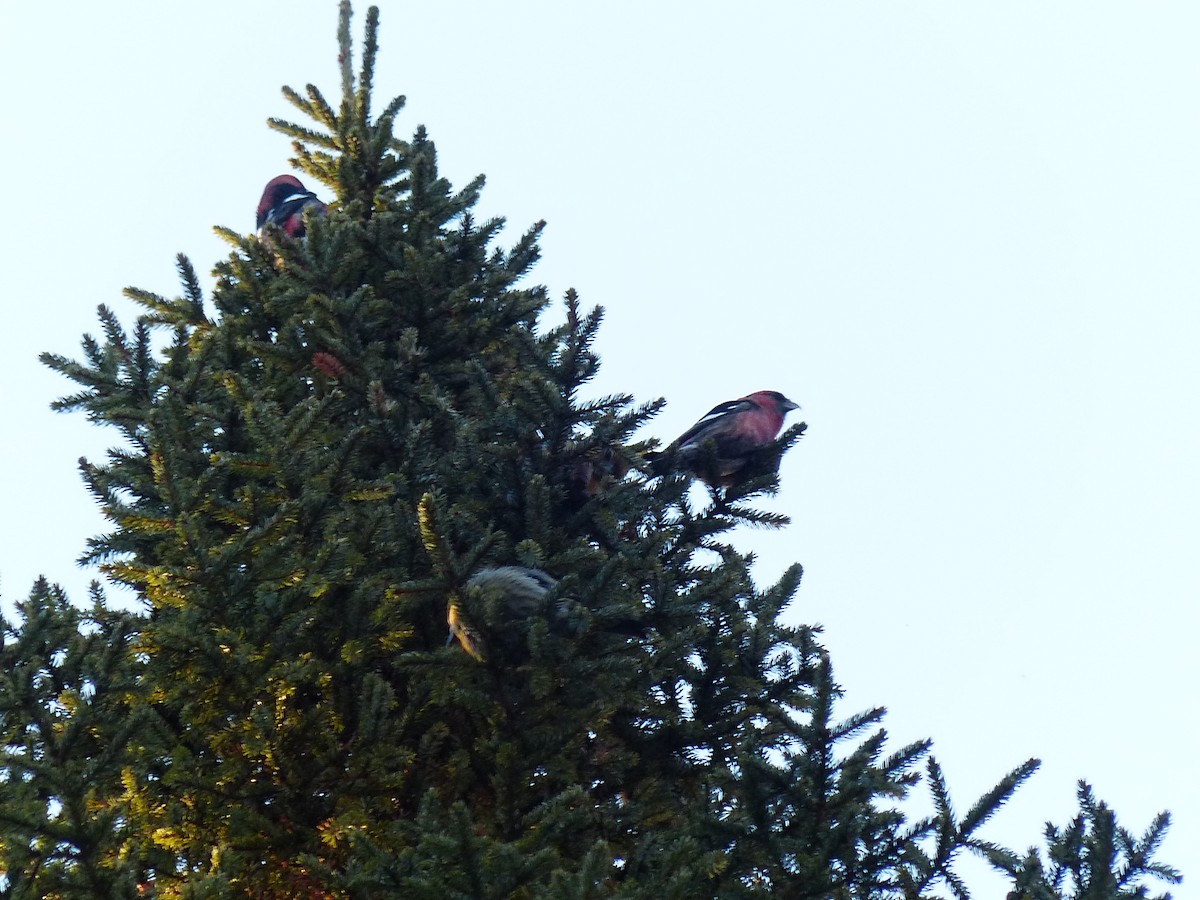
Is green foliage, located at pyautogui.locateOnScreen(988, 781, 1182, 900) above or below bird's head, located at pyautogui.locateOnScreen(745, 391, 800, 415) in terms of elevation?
below

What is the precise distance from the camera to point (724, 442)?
5.95 metres

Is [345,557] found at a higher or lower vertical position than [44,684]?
higher

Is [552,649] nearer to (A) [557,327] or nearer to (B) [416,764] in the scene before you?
(B) [416,764]

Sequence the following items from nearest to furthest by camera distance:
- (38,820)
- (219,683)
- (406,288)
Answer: (38,820), (219,683), (406,288)

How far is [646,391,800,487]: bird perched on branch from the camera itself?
17.1 ft

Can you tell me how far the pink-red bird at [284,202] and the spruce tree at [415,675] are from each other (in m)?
2.98

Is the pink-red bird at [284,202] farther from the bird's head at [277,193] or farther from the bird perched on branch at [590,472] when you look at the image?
the bird perched on branch at [590,472]

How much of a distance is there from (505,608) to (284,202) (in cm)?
531

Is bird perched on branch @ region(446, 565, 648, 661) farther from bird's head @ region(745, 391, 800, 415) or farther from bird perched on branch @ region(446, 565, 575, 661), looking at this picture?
bird's head @ region(745, 391, 800, 415)

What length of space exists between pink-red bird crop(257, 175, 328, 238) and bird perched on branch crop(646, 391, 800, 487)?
306 cm

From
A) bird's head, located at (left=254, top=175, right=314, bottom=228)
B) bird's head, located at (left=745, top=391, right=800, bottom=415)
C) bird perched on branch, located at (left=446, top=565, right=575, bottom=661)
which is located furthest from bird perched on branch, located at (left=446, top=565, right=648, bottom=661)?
bird's head, located at (left=254, top=175, right=314, bottom=228)

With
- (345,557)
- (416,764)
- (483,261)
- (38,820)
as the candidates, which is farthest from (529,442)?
(38,820)

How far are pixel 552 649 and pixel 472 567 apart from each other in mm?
401

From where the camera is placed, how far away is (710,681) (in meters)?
4.51
